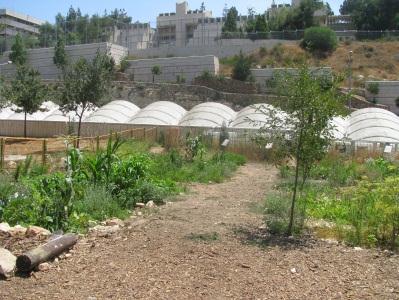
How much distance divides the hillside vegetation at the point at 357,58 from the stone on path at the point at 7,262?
5411 cm

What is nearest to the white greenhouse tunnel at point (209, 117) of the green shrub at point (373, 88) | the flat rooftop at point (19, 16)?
the green shrub at point (373, 88)

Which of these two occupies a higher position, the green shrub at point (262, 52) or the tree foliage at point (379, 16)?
the tree foliage at point (379, 16)

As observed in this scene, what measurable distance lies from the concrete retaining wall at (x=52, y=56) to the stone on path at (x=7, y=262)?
63589mm

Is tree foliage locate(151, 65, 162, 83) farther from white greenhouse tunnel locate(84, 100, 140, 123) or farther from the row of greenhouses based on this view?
white greenhouse tunnel locate(84, 100, 140, 123)

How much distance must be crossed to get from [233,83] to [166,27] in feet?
190

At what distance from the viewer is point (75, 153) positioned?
31.6 ft

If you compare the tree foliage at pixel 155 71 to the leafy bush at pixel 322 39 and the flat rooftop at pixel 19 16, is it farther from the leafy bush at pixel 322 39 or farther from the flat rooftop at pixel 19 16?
the flat rooftop at pixel 19 16

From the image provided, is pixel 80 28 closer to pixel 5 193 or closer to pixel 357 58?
pixel 357 58

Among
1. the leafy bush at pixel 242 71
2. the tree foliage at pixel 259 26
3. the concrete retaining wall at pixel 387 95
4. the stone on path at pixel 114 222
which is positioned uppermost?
the tree foliage at pixel 259 26

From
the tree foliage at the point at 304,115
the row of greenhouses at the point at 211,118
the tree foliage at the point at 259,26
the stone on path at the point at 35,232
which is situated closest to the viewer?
the stone on path at the point at 35,232

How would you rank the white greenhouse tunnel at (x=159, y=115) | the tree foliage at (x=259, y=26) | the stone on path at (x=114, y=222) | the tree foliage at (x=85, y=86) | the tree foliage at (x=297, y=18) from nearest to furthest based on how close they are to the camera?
1. the stone on path at (x=114, y=222)
2. the tree foliage at (x=85, y=86)
3. the white greenhouse tunnel at (x=159, y=115)
4. the tree foliage at (x=259, y=26)
5. the tree foliage at (x=297, y=18)

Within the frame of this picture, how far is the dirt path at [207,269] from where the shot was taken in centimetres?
576

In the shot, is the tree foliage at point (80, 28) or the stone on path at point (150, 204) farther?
the tree foliage at point (80, 28)

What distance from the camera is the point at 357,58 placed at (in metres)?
62.3
